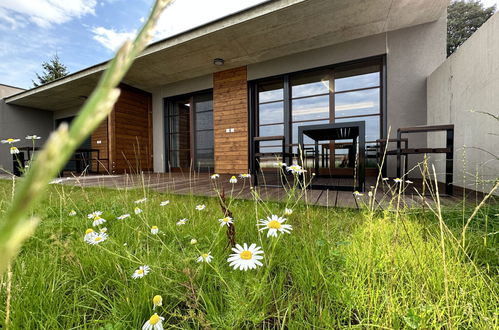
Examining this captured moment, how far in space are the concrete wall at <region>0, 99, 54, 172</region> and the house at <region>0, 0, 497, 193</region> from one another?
0.14 metres

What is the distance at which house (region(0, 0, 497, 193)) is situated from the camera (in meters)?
3.73

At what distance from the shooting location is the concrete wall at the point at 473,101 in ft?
7.00

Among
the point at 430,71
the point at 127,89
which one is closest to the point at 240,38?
the point at 430,71

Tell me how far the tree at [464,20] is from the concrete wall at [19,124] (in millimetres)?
18675

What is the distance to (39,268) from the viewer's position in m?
0.82

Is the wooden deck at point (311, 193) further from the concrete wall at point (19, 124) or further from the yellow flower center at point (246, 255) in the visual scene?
the concrete wall at point (19, 124)

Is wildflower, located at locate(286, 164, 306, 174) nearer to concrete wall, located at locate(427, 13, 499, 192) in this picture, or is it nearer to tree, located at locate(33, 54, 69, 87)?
concrete wall, located at locate(427, 13, 499, 192)

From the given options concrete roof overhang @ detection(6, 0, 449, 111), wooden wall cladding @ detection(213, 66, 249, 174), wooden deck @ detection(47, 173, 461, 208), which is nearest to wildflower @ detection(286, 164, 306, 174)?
wooden deck @ detection(47, 173, 461, 208)

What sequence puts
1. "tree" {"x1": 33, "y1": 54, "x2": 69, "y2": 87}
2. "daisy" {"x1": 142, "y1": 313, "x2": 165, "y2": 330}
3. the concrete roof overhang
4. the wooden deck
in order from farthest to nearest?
"tree" {"x1": 33, "y1": 54, "x2": 69, "y2": 87}, the concrete roof overhang, the wooden deck, "daisy" {"x1": 142, "y1": 313, "x2": 165, "y2": 330}

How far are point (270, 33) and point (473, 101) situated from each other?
304 cm

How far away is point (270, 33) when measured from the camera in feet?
13.1

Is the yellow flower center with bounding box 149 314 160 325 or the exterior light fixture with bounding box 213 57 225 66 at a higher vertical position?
the exterior light fixture with bounding box 213 57 225 66

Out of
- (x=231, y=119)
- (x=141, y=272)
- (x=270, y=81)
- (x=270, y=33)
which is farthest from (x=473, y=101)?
(x=231, y=119)

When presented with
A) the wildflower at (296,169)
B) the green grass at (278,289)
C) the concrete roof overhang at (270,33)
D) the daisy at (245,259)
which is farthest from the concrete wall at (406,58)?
the daisy at (245,259)
